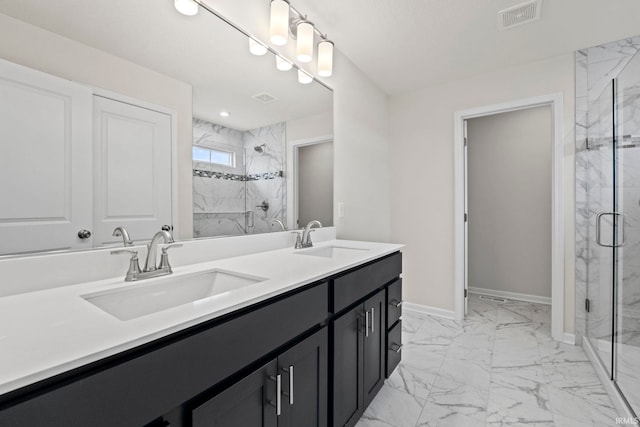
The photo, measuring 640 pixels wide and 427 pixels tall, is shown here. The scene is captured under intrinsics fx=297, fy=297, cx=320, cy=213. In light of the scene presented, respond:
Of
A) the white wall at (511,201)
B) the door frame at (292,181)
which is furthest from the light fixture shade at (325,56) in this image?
the white wall at (511,201)

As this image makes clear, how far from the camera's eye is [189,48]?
1.33 metres

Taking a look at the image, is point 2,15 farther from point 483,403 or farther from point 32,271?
point 483,403

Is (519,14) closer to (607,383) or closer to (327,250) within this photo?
(327,250)

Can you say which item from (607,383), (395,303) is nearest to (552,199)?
(607,383)

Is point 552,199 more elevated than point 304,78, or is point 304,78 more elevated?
point 304,78

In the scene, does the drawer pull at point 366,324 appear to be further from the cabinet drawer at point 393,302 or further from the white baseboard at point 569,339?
the white baseboard at point 569,339

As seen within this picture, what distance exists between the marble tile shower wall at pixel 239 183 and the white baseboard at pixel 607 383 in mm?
2037

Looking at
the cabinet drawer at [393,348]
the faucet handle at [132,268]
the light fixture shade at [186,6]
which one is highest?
the light fixture shade at [186,6]

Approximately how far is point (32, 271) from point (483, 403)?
2.11 metres

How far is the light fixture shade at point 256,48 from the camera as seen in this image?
63.7 inches

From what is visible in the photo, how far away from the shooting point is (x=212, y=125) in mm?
1411

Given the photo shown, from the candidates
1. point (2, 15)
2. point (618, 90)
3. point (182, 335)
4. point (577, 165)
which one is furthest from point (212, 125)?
point (577, 165)

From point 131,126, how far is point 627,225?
261 centimetres

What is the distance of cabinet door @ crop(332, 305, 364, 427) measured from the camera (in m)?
1.21
